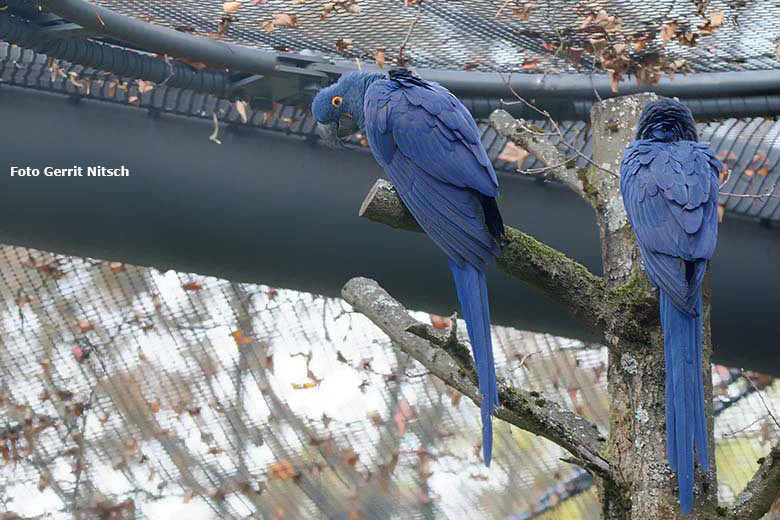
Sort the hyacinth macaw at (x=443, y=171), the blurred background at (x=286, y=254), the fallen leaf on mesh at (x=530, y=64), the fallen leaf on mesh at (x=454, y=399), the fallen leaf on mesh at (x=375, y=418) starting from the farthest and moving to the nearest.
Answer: the fallen leaf on mesh at (x=454, y=399), the fallen leaf on mesh at (x=375, y=418), the fallen leaf on mesh at (x=530, y=64), the blurred background at (x=286, y=254), the hyacinth macaw at (x=443, y=171)

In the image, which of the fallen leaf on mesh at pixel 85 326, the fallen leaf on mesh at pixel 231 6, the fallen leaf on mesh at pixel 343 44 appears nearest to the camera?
the fallen leaf on mesh at pixel 231 6

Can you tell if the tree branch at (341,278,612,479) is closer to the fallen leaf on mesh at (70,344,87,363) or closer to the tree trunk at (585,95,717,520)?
the tree trunk at (585,95,717,520)

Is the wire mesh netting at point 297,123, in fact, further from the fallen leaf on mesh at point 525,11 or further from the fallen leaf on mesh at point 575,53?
the fallen leaf on mesh at point 525,11

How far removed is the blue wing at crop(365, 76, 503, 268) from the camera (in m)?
2.29

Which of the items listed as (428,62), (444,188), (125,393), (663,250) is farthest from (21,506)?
(663,250)

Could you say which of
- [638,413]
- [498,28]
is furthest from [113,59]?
[638,413]

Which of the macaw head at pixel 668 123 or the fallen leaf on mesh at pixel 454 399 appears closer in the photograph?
the macaw head at pixel 668 123

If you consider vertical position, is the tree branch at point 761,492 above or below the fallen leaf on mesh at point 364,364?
above

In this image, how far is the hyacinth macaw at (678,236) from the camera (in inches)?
78.0

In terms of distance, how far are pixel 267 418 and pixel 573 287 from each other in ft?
8.05

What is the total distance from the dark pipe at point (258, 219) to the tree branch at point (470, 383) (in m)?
0.52

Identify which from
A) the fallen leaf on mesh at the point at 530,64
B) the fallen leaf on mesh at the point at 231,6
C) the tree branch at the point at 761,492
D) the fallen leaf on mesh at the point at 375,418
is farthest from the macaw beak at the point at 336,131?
the fallen leaf on mesh at the point at 375,418

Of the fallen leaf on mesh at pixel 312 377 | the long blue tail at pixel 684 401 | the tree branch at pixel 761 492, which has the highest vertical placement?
the long blue tail at pixel 684 401

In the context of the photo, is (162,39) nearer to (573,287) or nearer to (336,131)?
(336,131)
